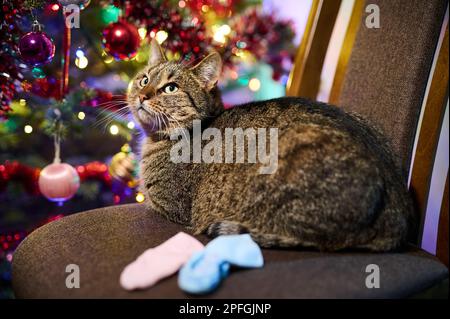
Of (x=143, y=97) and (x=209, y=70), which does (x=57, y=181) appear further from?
(x=209, y=70)

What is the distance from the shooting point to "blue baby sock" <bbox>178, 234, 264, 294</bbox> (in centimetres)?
76

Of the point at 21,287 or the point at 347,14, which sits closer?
the point at 21,287

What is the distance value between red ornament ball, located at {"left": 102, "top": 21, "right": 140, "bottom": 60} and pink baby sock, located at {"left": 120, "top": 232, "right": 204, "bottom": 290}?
78 centimetres

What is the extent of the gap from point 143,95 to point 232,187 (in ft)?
1.55

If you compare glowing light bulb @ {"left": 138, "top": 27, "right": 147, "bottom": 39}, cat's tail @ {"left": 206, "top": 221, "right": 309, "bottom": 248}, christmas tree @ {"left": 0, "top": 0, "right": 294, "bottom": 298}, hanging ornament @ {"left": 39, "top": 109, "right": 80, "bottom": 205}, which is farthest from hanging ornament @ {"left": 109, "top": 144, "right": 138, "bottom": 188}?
cat's tail @ {"left": 206, "top": 221, "right": 309, "bottom": 248}

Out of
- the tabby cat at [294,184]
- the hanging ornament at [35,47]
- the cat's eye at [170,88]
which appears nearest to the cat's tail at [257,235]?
the tabby cat at [294,184]

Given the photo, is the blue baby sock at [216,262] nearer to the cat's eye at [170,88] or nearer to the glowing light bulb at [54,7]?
the cat's eye at [170,88]

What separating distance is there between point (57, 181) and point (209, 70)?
76 cm

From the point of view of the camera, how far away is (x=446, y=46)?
1068mm

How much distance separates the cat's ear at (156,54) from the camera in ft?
4.85

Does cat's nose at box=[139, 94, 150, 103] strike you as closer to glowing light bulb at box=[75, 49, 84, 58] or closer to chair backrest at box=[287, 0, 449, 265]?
glowing light bulb at box=[75, 49, 84, 58]
